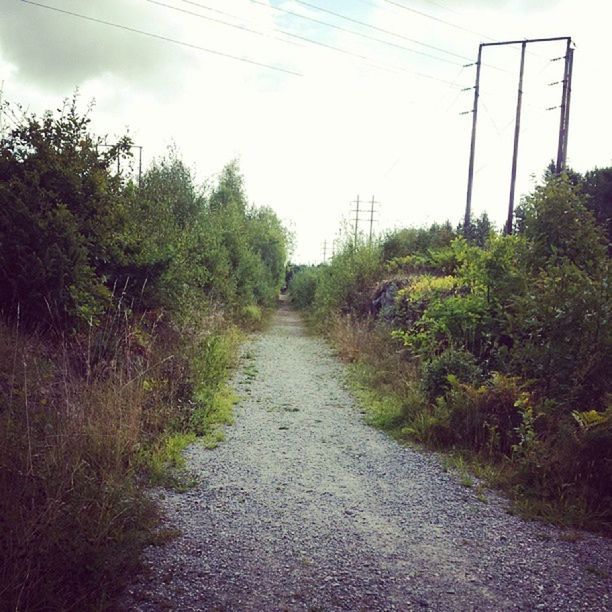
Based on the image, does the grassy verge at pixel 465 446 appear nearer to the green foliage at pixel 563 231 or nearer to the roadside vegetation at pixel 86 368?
the roadside vegetation at pixel 86 368

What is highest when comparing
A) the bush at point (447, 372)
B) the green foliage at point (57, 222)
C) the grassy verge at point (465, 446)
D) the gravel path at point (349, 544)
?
the green foliage at point (57, 222)

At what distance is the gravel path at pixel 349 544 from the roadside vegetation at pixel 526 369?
52 centimetres

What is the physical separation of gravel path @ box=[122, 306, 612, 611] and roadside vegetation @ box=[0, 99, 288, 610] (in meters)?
0.33

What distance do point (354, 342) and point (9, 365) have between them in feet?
29.0

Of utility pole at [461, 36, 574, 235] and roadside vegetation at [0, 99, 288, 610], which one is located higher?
utility pole at [461, 36, 574, 235]

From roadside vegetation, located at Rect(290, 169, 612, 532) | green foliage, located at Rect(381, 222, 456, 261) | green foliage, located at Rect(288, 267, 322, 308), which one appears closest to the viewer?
roadside vegetation, located at Rect(290, 169, 612, 532)

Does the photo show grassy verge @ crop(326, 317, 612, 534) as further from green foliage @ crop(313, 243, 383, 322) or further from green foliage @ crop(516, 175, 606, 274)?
green foliage @ crop(313, 243, 383, 322)

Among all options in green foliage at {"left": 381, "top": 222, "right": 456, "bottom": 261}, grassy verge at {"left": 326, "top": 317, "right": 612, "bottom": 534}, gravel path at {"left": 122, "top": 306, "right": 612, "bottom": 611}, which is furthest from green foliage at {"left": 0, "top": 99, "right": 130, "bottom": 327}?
green foliage at {"left": 381, "top": 222, "right": 456, "bottom": 261}

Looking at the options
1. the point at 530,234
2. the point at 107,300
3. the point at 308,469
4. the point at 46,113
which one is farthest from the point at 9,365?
A: the point at 530,234

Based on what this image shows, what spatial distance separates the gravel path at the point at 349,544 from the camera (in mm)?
2908

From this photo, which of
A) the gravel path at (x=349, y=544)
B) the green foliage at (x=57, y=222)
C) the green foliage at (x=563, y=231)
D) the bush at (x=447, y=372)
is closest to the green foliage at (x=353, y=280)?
the green foliage at (x=563, y=231)

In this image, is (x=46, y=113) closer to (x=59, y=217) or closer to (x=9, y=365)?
(x=59, y=217)

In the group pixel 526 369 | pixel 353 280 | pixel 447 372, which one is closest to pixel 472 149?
pixel 353 280

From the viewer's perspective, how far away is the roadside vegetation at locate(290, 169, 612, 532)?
442 centimetres
